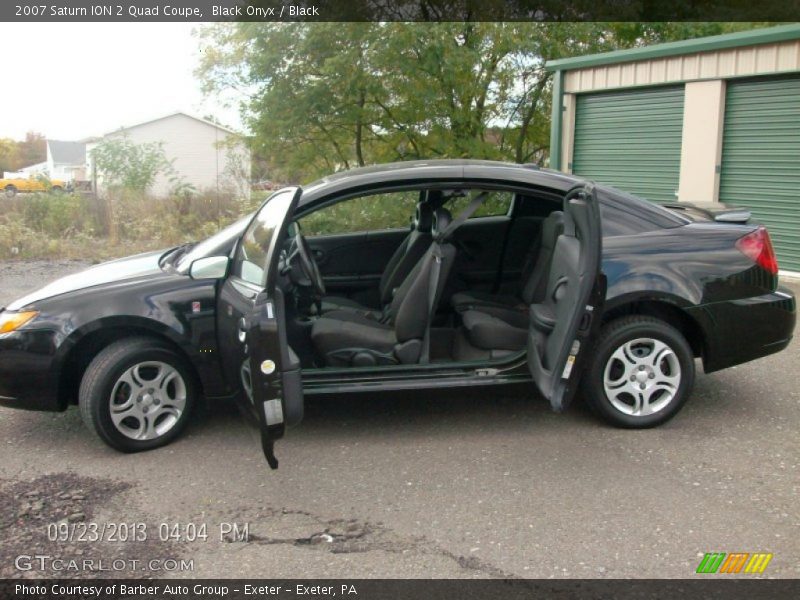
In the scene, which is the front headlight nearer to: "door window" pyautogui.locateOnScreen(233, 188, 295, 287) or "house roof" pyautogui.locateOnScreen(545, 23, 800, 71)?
"door window" pyautogui.locateOnScreen(233, 188, 295, 287)

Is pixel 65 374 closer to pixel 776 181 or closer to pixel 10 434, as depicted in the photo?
pixel 10 434

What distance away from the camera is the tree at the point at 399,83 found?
14.3 meters

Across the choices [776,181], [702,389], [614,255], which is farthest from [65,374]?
[776,181]

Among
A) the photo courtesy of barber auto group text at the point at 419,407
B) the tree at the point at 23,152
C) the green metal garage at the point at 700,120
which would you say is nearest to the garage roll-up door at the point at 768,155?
the green metal garage at the point at 700,120

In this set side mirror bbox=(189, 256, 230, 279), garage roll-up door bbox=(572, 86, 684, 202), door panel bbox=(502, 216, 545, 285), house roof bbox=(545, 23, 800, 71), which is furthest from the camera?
garage roll-up door bbox=(572, 86, 684, 202)

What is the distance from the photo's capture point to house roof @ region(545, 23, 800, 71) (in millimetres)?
9539

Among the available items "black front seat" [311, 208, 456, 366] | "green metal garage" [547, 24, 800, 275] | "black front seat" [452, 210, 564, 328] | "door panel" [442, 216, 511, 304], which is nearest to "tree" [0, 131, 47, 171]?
"green metal garage" [547, 24, 800, 275]

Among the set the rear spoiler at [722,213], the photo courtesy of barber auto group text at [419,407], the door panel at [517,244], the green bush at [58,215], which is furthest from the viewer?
the green bush at [58,215]

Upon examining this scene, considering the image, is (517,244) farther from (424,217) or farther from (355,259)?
(355,259)

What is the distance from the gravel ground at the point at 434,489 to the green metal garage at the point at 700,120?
5664 millimetres

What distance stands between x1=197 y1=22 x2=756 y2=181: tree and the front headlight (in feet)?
34.5

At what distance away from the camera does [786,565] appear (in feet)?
10.9

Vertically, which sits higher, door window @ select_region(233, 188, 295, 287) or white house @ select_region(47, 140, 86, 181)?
white house @ select_region(47, 140, 86, 181)

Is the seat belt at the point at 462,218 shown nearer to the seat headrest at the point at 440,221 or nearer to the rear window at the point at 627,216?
the seat headrest at the point at 440,221
